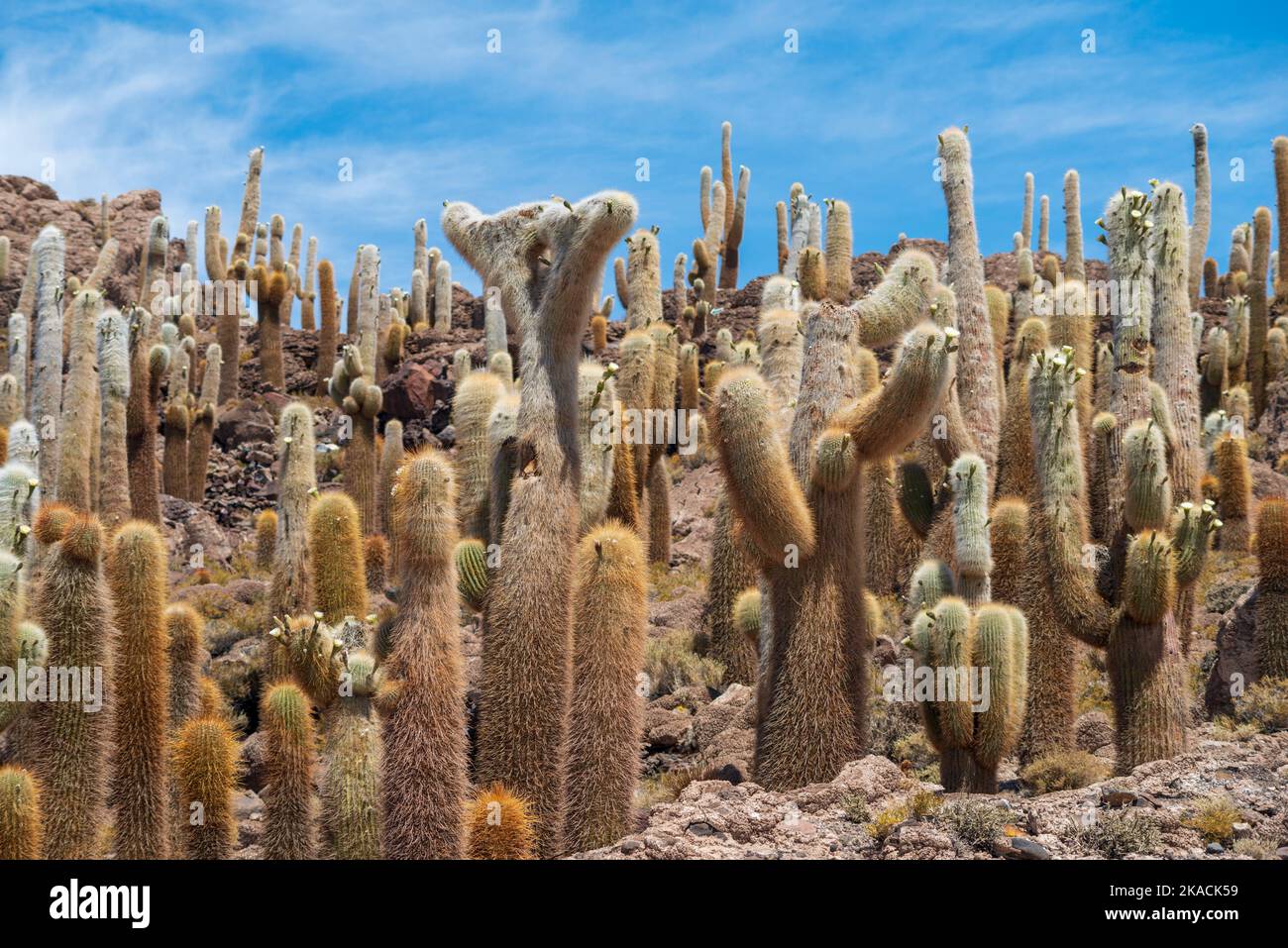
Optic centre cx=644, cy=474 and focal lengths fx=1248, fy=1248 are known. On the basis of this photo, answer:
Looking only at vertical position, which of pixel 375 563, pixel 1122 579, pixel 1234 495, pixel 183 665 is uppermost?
pixel 1234 495

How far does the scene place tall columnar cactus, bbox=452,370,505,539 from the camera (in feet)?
31.0

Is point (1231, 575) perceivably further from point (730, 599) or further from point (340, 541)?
point (340, 541)

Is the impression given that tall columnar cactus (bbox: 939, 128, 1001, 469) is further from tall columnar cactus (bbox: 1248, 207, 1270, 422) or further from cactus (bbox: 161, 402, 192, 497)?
cactus (bbox: 161, 402, 192, 497)

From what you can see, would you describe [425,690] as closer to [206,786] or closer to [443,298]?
[206,786]

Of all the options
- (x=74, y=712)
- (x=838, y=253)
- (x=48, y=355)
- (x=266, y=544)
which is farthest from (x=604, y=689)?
(x=266, y=544)

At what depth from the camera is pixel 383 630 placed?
7.64 metres

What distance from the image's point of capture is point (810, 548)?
8.54m

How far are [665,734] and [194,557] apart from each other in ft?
37.4

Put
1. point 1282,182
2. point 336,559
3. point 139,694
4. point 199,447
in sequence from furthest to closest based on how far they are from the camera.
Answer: point 1282,182, point 199,447, point 336,559, point 139,694

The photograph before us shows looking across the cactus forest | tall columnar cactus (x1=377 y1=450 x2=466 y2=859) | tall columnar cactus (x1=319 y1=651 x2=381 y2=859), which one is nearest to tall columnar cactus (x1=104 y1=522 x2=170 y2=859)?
the cactus forest

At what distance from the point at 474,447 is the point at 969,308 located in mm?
6724

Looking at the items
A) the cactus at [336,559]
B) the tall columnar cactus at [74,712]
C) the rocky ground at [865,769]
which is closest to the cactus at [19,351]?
the rocky ground at [865,769]

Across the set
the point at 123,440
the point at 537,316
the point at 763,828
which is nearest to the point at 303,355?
the point at 123,440

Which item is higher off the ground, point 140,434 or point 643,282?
point 643,282
